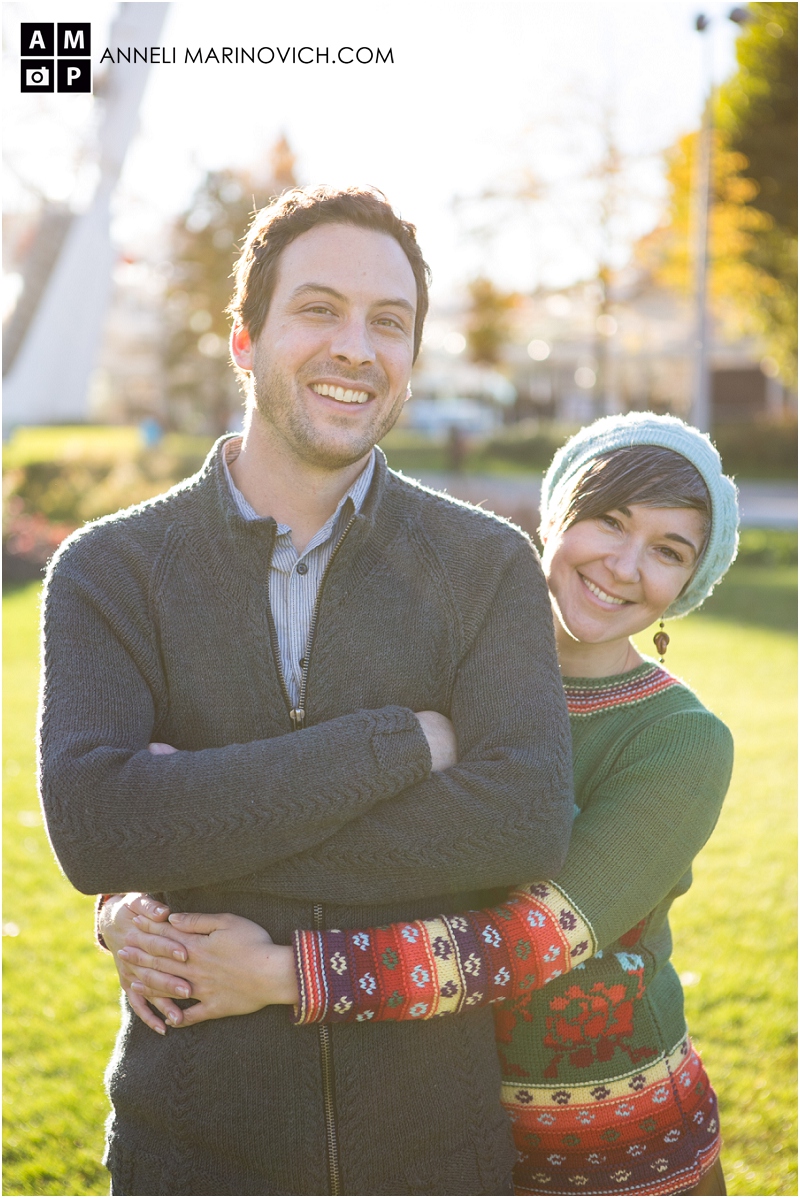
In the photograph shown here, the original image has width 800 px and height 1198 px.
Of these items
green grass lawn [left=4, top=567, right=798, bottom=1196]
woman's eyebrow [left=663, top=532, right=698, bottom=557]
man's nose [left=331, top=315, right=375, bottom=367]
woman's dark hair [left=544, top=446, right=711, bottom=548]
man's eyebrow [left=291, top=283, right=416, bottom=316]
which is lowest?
green grass lawn [left=4, top=567, right=798, bottom=1196]

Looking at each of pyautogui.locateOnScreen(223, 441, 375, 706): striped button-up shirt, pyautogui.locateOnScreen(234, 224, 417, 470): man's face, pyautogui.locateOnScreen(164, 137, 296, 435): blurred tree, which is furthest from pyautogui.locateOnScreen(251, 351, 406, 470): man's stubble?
pyautogui.locateOnScreen(164, 137, 296, 435): blurred tree

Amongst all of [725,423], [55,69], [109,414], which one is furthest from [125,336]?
[55,69]

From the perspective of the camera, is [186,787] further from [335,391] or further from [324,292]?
[324,292]

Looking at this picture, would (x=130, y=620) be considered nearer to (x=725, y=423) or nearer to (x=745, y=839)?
(x=745, y=839)

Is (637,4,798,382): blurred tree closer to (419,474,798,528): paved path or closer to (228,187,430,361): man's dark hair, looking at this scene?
(419,474,798,528): paved path

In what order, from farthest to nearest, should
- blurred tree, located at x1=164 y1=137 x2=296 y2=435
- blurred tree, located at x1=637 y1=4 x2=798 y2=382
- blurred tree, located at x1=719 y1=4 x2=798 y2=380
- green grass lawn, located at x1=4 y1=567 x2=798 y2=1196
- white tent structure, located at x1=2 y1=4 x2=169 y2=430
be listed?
blurred tree, located at x1=164 y1=137 x2=296 y2=435, white tent structure, located at x1=2 y1=4 x2=169 y2=430, blurred tree, located at x1=637 y1=4 x2=798 y2=382, blurred tree, located at x1=719 y1=4 x2=798 y2=380, green grass lawn, located at x1=4 y1=567 x2=798 y2=1196

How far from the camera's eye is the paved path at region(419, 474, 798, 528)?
16.6 m

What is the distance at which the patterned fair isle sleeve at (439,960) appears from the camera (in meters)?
2.18

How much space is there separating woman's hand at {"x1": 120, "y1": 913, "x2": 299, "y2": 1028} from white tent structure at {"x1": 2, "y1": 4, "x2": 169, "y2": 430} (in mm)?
23485

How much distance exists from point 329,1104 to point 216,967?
1.22 feet

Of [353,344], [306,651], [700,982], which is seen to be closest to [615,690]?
[306,651]

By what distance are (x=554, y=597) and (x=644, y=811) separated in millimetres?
596

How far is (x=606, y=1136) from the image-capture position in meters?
2.48

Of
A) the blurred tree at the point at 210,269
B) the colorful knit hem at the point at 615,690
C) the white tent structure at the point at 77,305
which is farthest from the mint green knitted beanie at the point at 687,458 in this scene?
the blurred tree at the point at 210,269
